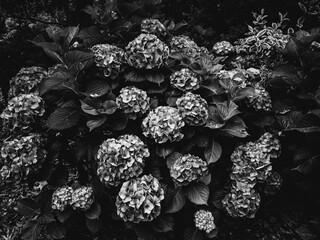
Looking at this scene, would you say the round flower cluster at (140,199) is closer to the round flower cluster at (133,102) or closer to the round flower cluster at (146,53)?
the round flower cluster at (133,102)

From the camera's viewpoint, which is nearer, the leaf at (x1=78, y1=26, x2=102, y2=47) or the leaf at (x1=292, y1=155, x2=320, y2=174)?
the leaf at (x1=292, y1=155, x2=320, y2=174)

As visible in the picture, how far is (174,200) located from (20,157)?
998 mm

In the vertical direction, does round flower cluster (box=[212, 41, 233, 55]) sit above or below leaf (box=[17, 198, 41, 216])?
above

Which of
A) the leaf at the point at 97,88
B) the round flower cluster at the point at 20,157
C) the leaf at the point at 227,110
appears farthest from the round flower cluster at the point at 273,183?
the round flower cluster at the point at 20,157

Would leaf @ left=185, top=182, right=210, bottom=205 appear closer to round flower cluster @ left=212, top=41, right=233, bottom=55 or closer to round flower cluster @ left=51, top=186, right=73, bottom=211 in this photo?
round flower cluster @ left=51, top=186, right=73, bottom=211

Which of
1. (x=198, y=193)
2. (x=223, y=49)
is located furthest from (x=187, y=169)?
(x=223, y=49)

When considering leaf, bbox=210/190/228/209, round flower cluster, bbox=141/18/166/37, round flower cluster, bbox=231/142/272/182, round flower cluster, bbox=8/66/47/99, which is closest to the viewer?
round flower cluster, bbox=231/142/272/182

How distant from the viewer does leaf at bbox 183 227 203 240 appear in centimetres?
214

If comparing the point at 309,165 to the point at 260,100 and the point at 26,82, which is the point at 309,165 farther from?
the point at 26,82

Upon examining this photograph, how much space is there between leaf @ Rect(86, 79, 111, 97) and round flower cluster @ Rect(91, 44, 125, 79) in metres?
0.07

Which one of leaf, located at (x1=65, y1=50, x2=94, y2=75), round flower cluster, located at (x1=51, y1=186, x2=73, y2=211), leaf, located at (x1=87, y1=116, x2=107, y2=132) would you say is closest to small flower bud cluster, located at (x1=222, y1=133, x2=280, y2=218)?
leaf, located at (x1=87, y1=116, x2=107, y2=132)

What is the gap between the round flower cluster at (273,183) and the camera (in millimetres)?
2260

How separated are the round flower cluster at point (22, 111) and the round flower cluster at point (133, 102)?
1.78 ft

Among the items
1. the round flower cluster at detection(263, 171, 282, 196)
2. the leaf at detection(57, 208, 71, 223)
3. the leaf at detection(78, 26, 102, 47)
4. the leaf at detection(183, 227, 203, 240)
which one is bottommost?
the leaf at detection(183, 227, 203, 240)
